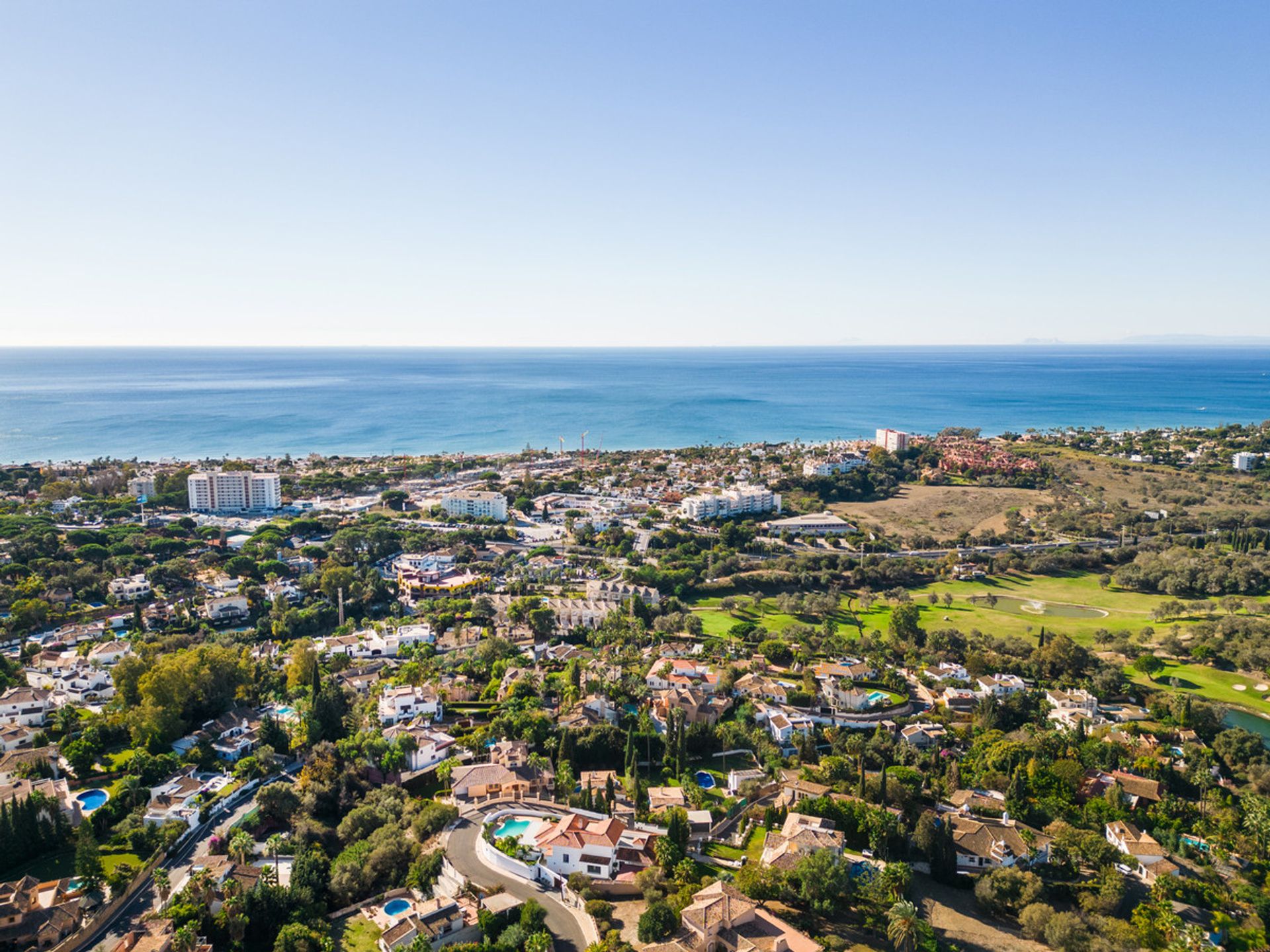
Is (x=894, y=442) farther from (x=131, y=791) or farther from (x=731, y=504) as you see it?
(x=131, y=791)

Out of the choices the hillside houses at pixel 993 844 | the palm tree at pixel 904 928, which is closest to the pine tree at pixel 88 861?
the palm tree at pixel 904 928

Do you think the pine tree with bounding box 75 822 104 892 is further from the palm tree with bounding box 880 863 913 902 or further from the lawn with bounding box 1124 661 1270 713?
the lawn with bounding box 1124 661 1270 713

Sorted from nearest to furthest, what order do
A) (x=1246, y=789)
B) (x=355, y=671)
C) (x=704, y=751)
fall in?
(x=1246, y=789)
(x=704, y=751)
(x=355, y=671)

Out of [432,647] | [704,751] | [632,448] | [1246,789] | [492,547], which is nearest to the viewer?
[1246,789]

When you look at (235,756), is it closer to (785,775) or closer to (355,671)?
(355,671)

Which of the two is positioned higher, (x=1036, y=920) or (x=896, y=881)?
(x=896, y=881)

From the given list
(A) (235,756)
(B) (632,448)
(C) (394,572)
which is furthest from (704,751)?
(B) (632,448)

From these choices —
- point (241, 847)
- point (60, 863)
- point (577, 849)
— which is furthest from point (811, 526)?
point (60, 863)

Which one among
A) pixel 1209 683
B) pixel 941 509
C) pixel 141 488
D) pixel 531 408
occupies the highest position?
pixel 531 408
